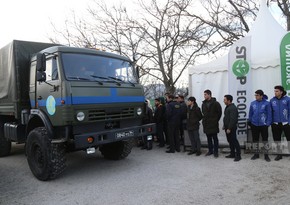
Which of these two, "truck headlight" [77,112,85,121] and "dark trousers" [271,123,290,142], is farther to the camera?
"dark trousers" [271,123,290,142]

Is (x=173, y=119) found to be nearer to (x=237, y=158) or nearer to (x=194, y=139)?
(x=194, y=139)

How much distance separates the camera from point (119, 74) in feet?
20.5

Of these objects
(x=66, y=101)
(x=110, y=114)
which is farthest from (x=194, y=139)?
(x=66, y=101)

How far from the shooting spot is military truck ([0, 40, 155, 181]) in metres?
5.25

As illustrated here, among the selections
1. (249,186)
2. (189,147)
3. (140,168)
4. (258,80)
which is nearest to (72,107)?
(140,168)

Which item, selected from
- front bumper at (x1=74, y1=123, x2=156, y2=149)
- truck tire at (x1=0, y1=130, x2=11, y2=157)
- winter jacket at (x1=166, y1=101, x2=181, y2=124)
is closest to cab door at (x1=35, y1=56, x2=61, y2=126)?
front bumper at (x1=74, y1=123, x2=156, y2=149)

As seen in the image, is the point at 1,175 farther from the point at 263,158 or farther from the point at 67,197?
the point at 263,158

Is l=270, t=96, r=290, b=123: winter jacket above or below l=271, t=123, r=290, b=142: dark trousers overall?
above

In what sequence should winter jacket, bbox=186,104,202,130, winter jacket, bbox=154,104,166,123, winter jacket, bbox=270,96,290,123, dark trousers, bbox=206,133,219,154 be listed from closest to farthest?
winter jacket, bbox=270,96,290,123 → dark trousers, bbox=206,133,219,154 → winter jacket, bbox=186,104,202,130 → winter jacket, bbox=154,104,166,123

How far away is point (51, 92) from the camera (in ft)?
18.0

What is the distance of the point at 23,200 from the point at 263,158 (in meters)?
5.54

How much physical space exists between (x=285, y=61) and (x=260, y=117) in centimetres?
174

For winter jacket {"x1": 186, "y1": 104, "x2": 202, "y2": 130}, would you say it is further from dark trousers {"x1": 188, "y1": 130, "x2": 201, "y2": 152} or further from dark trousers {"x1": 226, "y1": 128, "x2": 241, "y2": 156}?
dark trousers {"x1": 226, "y1": 128, "x2": 241, "y2": 156}

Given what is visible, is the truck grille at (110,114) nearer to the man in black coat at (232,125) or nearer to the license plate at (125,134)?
the license plate at (125,134)
